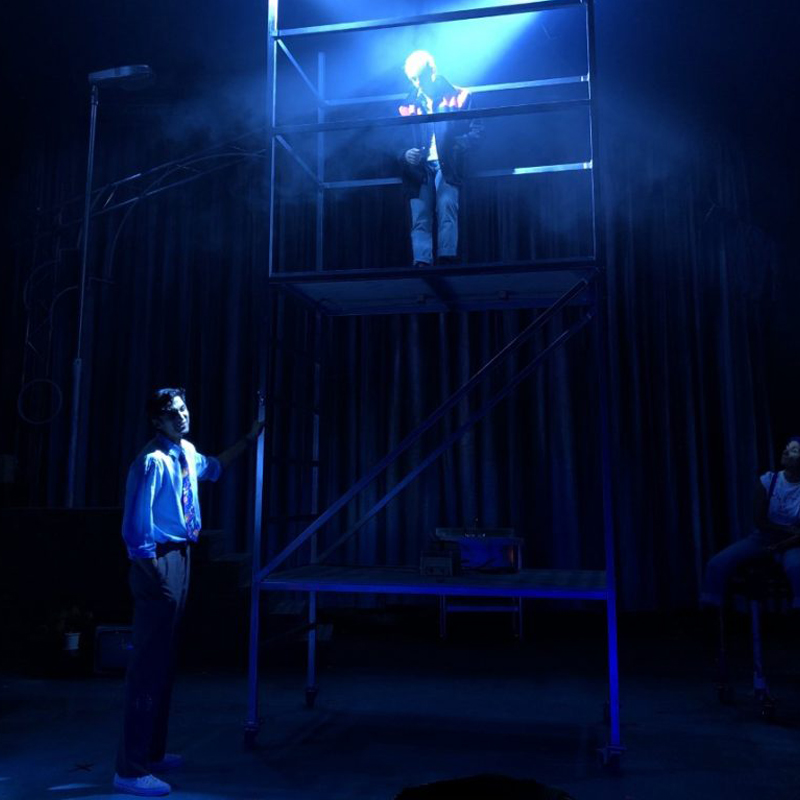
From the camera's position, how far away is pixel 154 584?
12.7ft

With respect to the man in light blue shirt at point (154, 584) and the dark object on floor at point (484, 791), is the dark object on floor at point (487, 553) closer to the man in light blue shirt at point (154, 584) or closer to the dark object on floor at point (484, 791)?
the man in light blue shirt at point (154, 584)

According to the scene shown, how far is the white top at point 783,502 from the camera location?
5.66 m

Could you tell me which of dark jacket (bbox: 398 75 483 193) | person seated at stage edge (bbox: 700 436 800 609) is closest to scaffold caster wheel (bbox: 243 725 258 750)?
person seated at stage edge (bbox: 700 436 800 609)

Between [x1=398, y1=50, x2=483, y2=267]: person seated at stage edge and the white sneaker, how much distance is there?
10.3ft

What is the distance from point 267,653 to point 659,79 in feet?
22.5

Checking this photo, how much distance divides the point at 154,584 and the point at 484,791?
7.39ft

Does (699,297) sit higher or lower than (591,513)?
higher

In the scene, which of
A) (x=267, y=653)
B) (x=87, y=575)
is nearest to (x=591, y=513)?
(x=267, y=653)

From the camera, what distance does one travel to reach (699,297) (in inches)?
312

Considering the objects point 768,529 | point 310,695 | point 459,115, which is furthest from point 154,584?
point 768,529

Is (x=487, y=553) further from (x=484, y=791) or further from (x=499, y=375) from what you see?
(x=499, y=375)

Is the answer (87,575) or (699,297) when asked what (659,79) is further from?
(87,575)

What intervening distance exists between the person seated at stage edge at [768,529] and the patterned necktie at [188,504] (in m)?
3.69

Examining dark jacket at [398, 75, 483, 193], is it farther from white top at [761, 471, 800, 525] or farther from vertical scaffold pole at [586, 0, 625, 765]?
white top at [761, 471, 800, 525]
